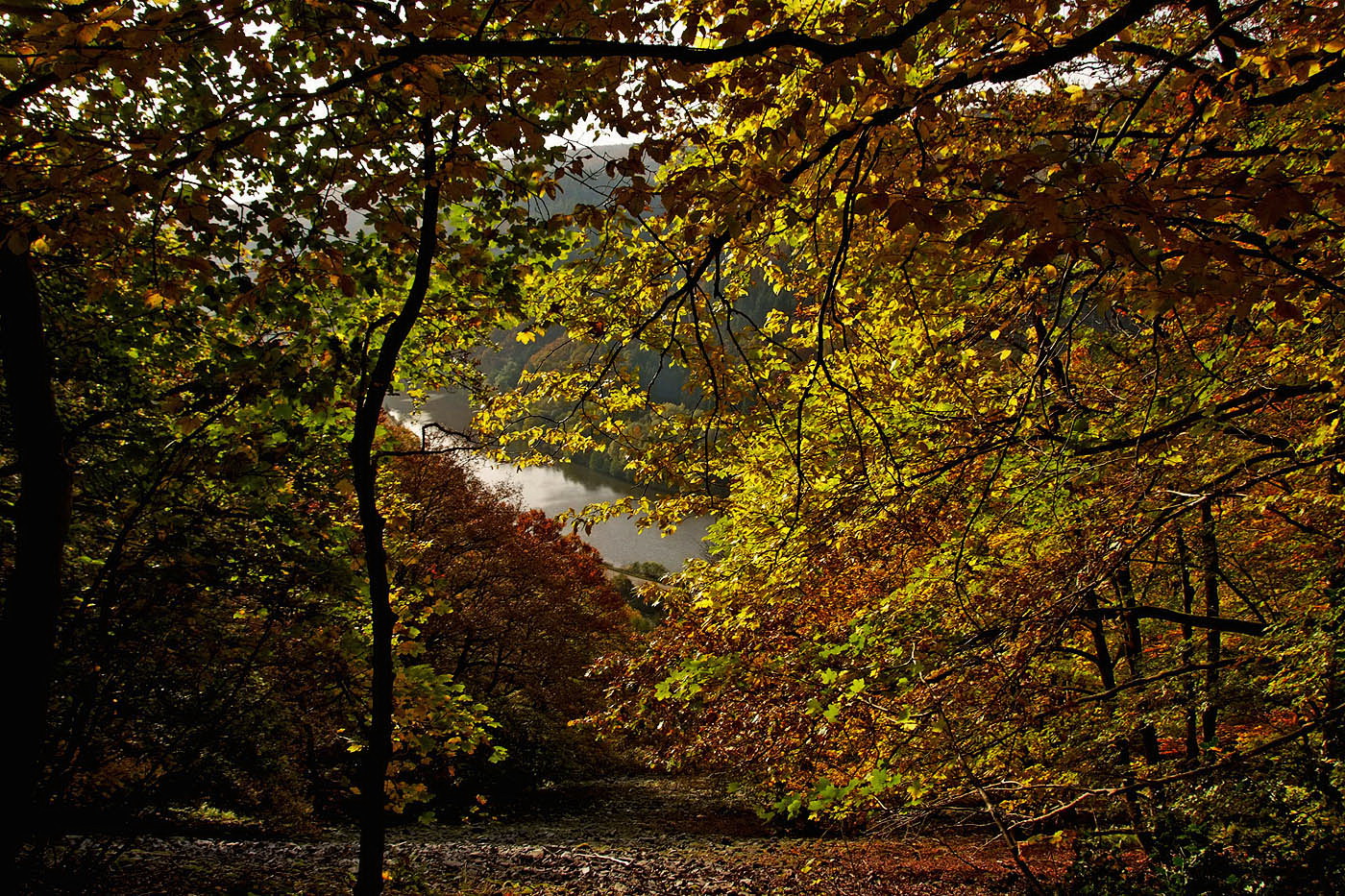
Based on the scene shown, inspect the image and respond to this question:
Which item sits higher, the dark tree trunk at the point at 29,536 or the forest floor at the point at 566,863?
the dark tree trunk at the point at 29,536

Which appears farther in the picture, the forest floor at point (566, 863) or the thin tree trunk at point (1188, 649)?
the forest floor at point (566, 863)

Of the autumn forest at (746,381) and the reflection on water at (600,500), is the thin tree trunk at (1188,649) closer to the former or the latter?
the autumn forest at (746,381)

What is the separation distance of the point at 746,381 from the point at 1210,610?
6575 millimetres

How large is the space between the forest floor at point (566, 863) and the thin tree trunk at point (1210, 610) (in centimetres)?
193

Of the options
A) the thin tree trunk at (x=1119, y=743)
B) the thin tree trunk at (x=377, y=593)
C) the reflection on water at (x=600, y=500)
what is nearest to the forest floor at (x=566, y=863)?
the thin tree trunk at (x=1119, y=743)

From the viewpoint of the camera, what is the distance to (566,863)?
10461mm

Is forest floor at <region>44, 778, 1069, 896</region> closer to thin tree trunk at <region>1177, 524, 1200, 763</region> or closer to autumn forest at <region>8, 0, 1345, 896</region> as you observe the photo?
autumn forest at <region>8, 0, 1345, 896</region>

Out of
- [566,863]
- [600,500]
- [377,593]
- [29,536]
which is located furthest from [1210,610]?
[600,500]

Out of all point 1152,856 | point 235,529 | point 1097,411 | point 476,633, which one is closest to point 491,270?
point 235,529

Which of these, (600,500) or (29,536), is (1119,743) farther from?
(600,500)

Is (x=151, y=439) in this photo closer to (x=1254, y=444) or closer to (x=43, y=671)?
(x=43, y=671)

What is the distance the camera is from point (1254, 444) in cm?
497

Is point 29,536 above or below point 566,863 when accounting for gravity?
above

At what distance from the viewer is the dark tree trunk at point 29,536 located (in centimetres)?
354
